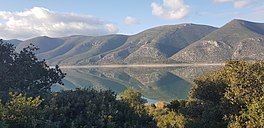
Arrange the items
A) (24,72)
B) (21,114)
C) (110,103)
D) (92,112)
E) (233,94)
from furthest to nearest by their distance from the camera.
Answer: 1. (24,72)
2. (233,94)
3. (110,103)
4. (92,112)
5. (21,114)

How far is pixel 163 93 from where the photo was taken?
123 metres

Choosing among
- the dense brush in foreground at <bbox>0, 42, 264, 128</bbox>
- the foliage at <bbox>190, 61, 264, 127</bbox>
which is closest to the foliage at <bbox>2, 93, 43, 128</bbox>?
the dense brush in foreground at <bbox>0, 42, 264, 128</bbox>

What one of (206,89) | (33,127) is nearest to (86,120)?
(33,127)

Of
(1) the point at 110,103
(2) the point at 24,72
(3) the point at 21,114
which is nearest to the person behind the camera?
(3) the point at 21,114

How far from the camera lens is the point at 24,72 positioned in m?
35.1

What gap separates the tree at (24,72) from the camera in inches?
1308

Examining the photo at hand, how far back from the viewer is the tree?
33.2 metres

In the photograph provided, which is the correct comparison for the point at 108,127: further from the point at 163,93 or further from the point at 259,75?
the point at 163,93

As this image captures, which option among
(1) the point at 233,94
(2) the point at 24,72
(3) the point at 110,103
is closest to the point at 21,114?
(3) the point at 110,103

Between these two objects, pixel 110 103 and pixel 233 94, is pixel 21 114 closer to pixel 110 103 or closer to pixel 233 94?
pixel 110 103

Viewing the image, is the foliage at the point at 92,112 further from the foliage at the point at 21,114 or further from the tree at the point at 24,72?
the tree at the point at 24,72

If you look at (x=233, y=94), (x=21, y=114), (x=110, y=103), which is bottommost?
(x=233, y=94)

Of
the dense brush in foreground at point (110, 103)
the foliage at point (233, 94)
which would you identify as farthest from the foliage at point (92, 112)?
the foliage at point (233, 94)

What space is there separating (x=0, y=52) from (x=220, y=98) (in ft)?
66.6
